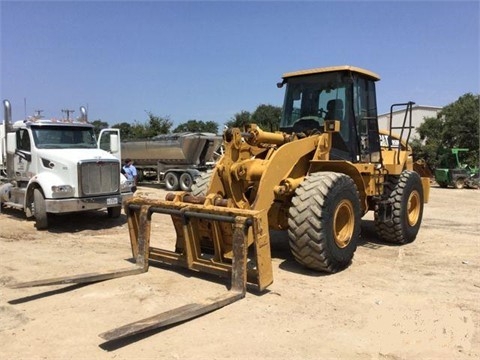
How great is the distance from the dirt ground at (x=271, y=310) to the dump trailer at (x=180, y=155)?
1235 cm

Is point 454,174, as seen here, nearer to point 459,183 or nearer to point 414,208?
point 459,183

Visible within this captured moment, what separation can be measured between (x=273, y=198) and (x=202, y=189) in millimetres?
1415

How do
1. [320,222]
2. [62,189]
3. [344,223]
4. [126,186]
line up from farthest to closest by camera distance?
[126,186] → [62,189] → [344,223] → [320,222]

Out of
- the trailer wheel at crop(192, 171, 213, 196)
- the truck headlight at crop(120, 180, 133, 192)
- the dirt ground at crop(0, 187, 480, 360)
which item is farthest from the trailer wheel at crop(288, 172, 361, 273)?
the truck headlight at crop(120, 180, 133, 192)

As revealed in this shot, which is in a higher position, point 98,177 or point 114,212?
point 98,177

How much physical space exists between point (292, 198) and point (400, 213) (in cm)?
291

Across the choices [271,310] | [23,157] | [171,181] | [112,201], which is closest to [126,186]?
[112,201]

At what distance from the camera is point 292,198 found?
6133mm

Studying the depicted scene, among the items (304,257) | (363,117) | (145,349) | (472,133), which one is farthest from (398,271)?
(472,133)

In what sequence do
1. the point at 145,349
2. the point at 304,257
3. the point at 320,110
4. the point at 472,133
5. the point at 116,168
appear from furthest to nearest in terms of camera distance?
the point at 472,133
the point at 116,168
the point at 320,110
the point at 304,257
the point at 145,349

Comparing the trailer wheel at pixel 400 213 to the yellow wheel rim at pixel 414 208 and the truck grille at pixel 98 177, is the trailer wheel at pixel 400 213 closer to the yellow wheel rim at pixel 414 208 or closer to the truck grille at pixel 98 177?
the yellow wheel rim at pixel 414 208

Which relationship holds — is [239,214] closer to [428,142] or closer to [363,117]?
[363,117]

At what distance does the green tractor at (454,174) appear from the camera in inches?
946

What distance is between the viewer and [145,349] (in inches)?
153
